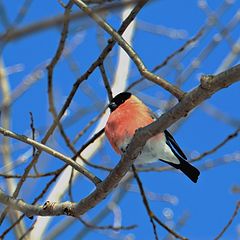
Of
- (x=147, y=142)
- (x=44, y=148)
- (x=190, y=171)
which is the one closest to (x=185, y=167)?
(x=190, y=171)

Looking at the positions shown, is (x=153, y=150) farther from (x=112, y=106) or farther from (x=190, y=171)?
(x=112, y=106)

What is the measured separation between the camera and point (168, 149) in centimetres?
290

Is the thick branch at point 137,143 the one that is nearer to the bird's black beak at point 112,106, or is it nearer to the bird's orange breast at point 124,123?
the bird's orange breast at point 124,123

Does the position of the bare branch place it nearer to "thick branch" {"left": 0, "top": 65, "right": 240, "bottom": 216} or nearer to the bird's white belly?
"thick branch" {"left": 0, "top": 65, "right": 240, "bottom": 216}

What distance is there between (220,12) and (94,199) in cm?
281

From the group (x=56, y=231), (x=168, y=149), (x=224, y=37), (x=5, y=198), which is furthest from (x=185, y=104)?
(x=56, y=231)

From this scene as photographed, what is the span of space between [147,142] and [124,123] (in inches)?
8.0

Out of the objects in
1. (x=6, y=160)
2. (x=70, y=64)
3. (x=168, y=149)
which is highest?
(x=70, y=64)

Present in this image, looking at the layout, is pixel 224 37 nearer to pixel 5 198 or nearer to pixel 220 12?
pixel 220 12

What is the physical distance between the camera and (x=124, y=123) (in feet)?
9.33

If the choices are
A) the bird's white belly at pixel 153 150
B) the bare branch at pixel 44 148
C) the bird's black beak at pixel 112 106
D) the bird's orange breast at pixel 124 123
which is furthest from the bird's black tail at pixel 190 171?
the bare branch at pixel 44 148

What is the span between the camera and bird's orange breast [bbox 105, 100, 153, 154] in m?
2.81

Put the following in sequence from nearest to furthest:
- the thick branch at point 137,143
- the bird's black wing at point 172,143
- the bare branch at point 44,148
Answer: the thick branch at point 137,143 → the bare branch at point 44,148 → the bird's black wing at point 172,143

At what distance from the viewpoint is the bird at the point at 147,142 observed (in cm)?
279
